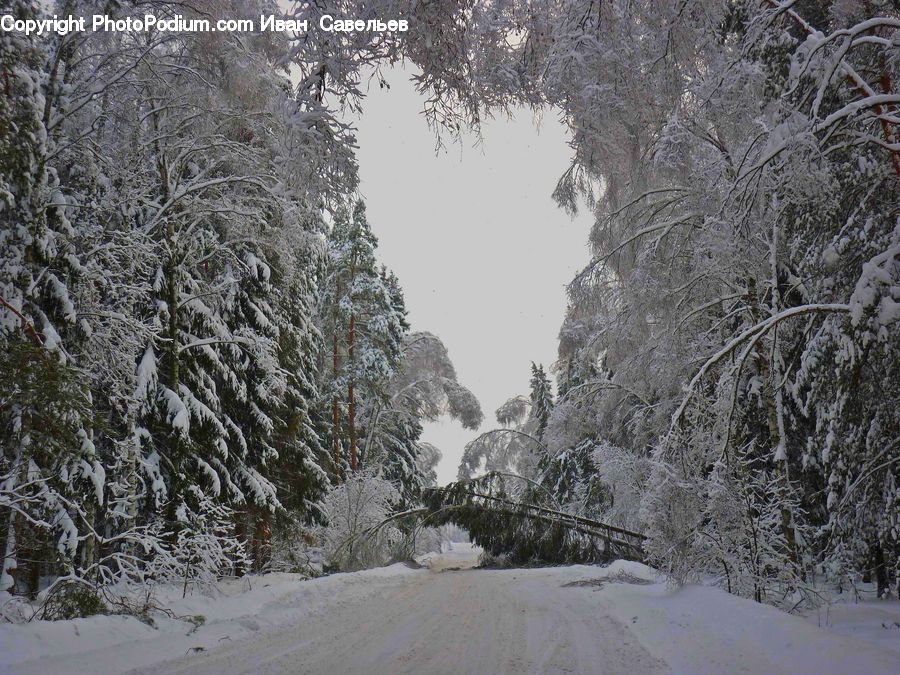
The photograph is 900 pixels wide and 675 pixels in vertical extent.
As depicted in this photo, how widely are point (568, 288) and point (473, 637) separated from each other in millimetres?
6924

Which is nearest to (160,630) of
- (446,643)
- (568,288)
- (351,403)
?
(446,643)

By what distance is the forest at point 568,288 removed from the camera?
481cm

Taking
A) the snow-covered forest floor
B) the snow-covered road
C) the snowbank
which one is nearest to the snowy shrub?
the snowbank

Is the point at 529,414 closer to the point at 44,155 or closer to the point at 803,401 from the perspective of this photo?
the point at 803,401

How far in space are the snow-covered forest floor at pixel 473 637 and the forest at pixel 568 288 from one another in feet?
2.60

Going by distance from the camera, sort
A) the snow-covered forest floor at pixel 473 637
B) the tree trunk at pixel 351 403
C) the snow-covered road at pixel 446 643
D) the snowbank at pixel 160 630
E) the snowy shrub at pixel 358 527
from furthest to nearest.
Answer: the tree trunk at pixel 351 403 → the snowy shrub at pixel 358 527 → the snow-covered road at pixel 446 643 → the snowbank at pixel 160 630 → the snow-covered forest floor at pixel 473 637

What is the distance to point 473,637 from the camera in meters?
6.23

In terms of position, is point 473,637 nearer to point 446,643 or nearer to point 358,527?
point 446,643

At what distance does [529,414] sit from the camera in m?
34.5

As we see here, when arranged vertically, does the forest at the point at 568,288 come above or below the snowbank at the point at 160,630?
above

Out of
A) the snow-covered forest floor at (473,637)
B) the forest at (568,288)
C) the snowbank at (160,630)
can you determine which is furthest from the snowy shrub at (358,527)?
the snow-covered forest floor at (473,637)

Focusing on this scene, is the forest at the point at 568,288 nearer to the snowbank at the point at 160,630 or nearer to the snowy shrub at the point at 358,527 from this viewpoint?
the snowbank at the point at 160,630

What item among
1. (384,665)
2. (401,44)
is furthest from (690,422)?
(401,44)

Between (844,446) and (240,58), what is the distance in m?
8.89
